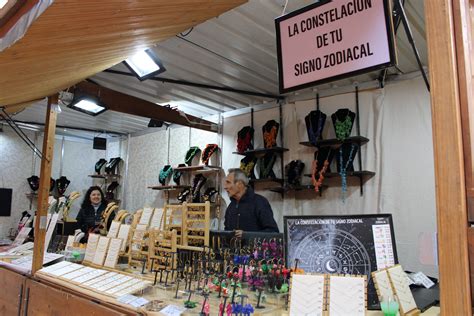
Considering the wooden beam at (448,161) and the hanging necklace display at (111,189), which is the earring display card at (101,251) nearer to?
the wooden beam at (448,161)

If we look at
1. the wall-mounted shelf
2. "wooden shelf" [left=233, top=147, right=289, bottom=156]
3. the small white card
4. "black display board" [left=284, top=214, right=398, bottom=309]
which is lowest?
the small white card

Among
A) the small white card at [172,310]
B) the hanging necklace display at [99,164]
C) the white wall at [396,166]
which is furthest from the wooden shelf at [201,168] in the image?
the small white card at [172,310]

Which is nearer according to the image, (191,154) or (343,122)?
(343,122)

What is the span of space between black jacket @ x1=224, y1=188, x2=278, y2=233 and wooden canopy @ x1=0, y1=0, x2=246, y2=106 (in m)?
2.03

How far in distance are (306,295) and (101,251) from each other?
202cm

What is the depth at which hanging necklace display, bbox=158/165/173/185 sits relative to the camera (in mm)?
6812

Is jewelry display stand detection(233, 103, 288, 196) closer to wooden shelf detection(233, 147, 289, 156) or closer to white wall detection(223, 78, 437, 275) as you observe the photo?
wooden shelf detection(233, 147, 289, 156)

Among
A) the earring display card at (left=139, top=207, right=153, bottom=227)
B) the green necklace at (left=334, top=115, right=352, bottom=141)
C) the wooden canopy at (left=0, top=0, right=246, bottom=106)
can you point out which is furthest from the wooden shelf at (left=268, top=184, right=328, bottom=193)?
the wooden canopy at (left=0, top=0, right=246, bottom=106)

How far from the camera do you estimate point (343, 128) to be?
4695 millimetres

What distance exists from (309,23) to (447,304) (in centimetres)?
125

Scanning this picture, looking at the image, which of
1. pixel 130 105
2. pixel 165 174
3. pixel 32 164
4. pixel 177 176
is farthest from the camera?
pixel 32 164

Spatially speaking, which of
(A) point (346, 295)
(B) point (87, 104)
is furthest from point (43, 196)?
(A) point (346, 295)

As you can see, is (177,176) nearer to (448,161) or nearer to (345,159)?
(345,159)

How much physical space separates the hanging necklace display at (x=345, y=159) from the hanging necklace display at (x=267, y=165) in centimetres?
102
